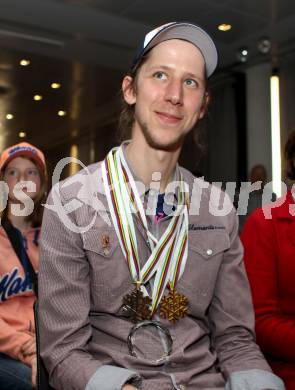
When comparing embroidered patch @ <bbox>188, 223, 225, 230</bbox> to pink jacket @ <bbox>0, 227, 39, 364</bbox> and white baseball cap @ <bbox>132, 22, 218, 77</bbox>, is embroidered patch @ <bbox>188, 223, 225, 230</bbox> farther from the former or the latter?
pink jacket @ <bbox>0, 227, 39, 364</bbox>

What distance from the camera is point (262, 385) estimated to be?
4.62ft

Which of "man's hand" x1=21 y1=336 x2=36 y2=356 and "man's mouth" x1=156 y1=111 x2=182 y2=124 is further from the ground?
"man's mouth" x1=156 y1=111 x2=182 y2=124

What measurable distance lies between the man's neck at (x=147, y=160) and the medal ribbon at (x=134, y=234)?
0.04 meters

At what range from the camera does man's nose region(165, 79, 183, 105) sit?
5.03ft

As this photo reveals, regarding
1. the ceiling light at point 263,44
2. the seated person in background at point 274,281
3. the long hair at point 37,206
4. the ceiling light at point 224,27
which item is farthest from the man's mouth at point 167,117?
the ceiling light at point 263,44

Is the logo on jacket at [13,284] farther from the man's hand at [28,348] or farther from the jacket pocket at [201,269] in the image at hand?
the jacket pocket at [201,269]

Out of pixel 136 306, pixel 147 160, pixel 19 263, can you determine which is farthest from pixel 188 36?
pixel 19 263

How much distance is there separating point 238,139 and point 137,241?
659cm

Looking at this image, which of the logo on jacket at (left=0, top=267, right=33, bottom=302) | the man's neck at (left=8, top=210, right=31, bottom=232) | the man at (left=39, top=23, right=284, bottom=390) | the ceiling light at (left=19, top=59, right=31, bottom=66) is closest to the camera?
the man at (left=39, top=23, right=284, bottom=390)

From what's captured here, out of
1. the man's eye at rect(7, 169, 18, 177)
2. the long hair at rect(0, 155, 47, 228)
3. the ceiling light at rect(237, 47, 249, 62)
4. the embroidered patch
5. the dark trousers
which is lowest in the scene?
the dark trousers

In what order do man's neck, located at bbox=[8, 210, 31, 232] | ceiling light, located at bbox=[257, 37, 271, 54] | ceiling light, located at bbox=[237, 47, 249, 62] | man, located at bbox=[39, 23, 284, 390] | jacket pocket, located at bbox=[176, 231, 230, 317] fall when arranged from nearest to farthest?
man, located at bbox=[39, 23, 284, 390] < jacket pocket, located at bbox=[176, 231, 230, 317] < man's neck, located at bbox=[8, 210, 31, 232] < ceiling light, located at bbox=[257, 37, 271, 54] < ceiling light, located at bbox=[237, 47, 249, 62]

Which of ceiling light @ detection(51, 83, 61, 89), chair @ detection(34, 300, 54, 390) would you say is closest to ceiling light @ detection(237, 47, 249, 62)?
ceiling light @ detection(51, 83, 61, 89)

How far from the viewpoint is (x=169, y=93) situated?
154cm

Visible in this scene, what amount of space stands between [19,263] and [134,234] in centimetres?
104
